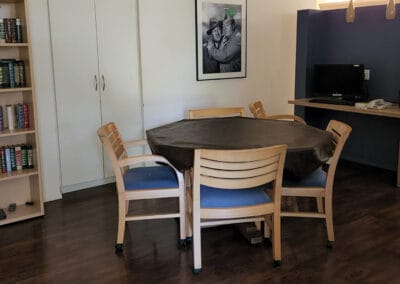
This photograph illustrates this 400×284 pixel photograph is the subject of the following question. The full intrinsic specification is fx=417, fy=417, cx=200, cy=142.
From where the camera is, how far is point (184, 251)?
291cm

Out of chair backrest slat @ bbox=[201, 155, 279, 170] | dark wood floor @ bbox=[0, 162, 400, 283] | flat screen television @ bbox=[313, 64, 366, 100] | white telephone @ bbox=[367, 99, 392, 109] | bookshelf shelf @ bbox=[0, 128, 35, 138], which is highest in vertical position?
flat screen television @ bbox=[313, 64, 366, 100]

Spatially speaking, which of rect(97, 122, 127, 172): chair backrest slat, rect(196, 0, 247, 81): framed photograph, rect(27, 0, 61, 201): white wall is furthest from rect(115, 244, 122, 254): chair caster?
rect(196, 0, 247, 81): framed photograph

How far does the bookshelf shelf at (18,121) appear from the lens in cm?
325

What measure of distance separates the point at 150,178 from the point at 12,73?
1.39m

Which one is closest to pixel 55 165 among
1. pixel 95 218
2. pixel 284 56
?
pixel 95 218

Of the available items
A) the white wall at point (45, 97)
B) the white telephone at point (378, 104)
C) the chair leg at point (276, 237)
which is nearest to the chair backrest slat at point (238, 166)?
the chair leg at point (276, 237)

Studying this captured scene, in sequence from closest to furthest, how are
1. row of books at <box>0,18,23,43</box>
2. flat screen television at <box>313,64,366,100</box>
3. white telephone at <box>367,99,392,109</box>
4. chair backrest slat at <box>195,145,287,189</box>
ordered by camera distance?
chair backrest slat at <box>195,145,287,189</box>, row of books at <box>0,18,23,43</box>, white telephone at <box>367,99,392,109</box>, flat screen television at <box>313,64,366,100</box>

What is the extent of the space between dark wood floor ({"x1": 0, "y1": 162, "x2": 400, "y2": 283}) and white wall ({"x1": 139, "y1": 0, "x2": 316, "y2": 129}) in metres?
1.36

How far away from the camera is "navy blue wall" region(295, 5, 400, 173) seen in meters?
4.66

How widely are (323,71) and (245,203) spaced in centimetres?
307

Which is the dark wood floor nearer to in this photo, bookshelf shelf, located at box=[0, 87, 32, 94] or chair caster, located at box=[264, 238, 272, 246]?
chair caster, located at box=[264, 238, 272, 246]

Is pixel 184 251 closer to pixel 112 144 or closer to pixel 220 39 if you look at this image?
pixel 112 144

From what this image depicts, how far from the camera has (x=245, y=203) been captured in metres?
2.55

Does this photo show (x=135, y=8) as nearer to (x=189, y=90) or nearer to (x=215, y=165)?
(x=189, y=90)
